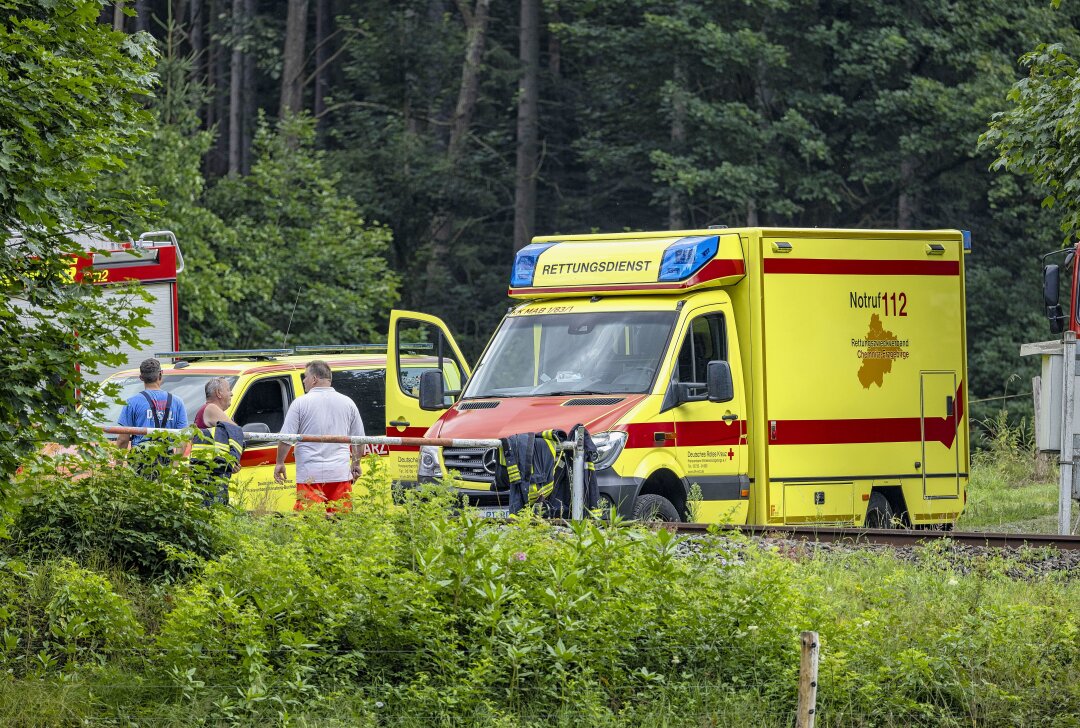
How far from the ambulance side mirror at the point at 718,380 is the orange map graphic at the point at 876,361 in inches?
77.6

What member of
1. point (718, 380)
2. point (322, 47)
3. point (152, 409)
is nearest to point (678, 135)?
point (322, 47)

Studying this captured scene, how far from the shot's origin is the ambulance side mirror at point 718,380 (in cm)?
1211

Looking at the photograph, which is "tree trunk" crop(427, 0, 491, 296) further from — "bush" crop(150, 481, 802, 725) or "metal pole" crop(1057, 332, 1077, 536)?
"bush" crop(150, 481, 802, 725)

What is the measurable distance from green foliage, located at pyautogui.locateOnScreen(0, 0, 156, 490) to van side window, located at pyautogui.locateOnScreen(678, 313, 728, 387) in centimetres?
613

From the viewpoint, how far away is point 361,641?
7293mm

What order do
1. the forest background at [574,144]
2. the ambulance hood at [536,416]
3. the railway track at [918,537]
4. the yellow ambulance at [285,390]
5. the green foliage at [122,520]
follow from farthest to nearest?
the forest background at [574,144]
the yellow ambulance at [285,390]
the ambulance hood at [536,416]
the railway track at [918,537]
the green foliage at [122,520]

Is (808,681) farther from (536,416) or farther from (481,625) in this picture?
(536,416)

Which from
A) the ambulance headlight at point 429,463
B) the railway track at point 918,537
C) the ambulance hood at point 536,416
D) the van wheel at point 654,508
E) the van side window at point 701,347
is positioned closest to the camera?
the railway track at point 918,537

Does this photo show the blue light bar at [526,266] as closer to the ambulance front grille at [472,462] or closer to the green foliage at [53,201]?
the ambulance front grille at [472,462]

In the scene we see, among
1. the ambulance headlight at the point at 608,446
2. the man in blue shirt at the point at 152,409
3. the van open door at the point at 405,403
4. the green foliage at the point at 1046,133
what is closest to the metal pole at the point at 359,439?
the man in blue shirt at the point at 152,409

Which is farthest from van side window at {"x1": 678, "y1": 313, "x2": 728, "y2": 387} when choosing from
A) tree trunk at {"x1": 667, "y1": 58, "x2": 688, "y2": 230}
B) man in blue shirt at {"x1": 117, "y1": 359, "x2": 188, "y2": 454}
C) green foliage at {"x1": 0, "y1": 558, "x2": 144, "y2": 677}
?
tree trunk at {"x1": 667, "y1": 58, "x2": 688, "y2": 230}

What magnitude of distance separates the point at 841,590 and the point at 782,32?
2827 centimetres

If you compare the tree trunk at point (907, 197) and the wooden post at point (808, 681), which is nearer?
the wooden post at point (808, 681)

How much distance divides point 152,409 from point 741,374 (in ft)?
15.9
